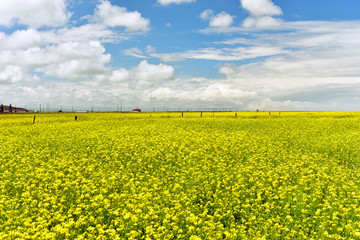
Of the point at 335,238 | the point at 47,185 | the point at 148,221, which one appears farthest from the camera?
the point at 47,185

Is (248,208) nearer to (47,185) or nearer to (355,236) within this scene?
(355,236)

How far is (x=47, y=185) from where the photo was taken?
1120 centimetres

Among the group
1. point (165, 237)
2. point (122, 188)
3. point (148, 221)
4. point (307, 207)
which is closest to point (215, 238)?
point (165, 237)

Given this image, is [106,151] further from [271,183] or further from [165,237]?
[165,237]

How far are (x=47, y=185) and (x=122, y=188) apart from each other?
11.4 ft

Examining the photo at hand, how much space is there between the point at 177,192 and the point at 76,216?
3874mm

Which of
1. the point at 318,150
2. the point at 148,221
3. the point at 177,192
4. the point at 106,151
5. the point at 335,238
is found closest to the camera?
the point at 335,238

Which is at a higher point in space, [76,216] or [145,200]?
[145,200]

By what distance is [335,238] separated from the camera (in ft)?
21.2

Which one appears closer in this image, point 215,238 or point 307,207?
point 215,238

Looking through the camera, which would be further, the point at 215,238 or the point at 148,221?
the point at 148,221

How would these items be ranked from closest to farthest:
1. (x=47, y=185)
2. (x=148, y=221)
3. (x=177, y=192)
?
(x=148, y=221), (x=177, y=192), (x=47, y=185)

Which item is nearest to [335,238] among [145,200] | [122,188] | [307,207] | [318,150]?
[307,207]

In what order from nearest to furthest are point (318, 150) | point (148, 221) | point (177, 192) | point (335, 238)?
point (335, 238) < point (148, 221) < point (177, 192) < point (318, 150)
